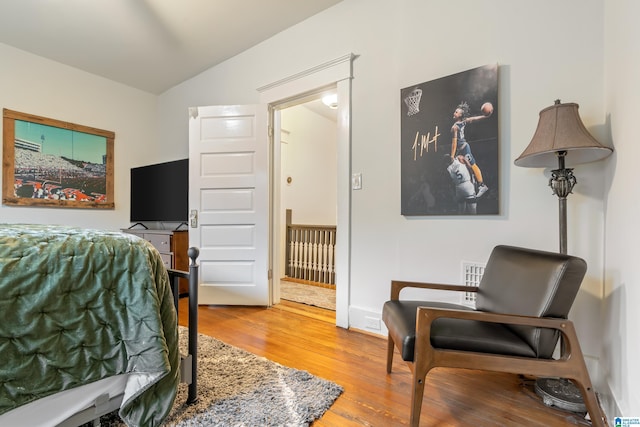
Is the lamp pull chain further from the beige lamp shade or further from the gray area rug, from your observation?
the gray area rug

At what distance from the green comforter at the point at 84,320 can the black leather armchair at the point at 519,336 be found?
0.98 metres

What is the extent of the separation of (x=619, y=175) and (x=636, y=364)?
789 mm

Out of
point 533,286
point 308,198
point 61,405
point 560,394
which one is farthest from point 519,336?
point 308,198

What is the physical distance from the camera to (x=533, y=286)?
4.30ft

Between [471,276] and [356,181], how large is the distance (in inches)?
43.3

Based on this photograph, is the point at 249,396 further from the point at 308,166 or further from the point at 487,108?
the point at 308,166

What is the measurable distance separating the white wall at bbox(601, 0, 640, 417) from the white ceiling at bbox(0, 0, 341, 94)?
2092 mm

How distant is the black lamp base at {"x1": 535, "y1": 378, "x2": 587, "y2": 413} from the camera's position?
1.34 m

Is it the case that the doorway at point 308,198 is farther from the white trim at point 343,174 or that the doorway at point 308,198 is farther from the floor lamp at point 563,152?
the floor lamp at point 563,152

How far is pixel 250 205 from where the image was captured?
301cm

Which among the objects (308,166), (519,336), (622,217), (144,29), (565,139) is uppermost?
Answer: (144,29)

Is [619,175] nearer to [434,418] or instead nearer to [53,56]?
[434,418]

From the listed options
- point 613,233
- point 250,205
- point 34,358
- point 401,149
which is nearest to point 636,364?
point 613,233

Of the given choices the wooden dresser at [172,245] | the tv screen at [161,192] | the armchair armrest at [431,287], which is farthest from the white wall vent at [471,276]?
the tv screen at [161,192]
